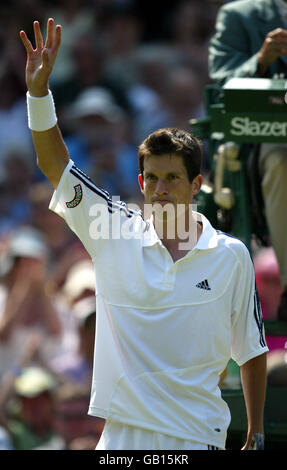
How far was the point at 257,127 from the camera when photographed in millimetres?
5172

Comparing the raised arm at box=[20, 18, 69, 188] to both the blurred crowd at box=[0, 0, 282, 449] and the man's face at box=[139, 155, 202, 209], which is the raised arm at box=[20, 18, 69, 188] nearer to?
the man's face at box=[139, 155, 202, 209]

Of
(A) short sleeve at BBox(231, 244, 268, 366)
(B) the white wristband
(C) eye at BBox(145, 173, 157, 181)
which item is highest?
(B) the white wristband

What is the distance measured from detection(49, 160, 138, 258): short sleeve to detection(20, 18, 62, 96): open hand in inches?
11.8

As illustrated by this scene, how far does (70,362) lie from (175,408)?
399 cm

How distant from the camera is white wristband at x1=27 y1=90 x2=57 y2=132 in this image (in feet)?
12.8

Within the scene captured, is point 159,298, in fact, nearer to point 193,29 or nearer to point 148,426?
point 148,426

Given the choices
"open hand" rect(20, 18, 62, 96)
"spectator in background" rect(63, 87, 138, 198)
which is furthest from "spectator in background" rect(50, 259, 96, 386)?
"open hand" rect(20, 18, 62, 96)

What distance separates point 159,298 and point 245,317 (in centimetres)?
39

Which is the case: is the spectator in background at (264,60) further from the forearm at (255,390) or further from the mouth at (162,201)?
the mouth at (162,201)

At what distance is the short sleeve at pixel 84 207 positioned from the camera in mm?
3932

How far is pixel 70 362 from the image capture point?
7711 mm

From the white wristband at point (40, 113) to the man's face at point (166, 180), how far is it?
393mm

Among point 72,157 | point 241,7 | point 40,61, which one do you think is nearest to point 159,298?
point 40,61

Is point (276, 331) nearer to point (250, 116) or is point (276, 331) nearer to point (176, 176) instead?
point (250, 116)
